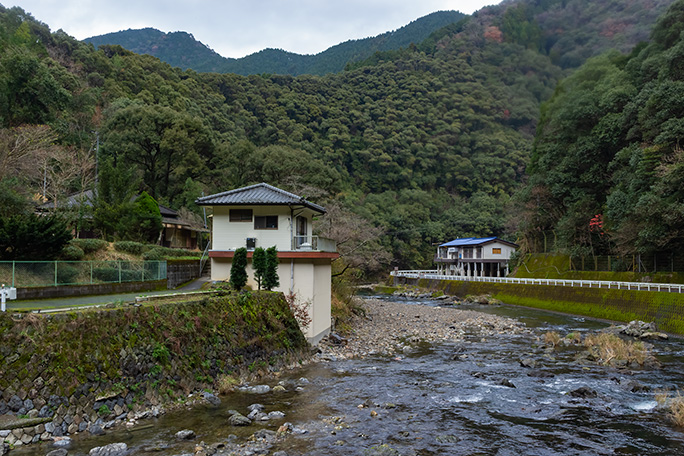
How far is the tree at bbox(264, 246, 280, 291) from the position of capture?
17.8 metres

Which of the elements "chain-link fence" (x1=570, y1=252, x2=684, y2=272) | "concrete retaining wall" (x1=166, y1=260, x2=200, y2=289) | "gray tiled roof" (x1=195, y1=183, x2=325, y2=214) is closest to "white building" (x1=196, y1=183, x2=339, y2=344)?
"gray tiled roof" (x1=195, y1=183, x2=325, y2=214)

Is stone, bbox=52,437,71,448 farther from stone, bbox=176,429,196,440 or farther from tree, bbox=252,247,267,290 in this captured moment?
tree, bbox=252,247,267,290

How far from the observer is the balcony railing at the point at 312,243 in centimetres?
1939

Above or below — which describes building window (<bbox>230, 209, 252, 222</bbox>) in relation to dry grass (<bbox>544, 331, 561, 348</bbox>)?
above

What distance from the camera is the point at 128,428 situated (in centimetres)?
952

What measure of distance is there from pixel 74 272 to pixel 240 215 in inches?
276

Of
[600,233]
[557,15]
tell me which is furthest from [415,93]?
[600,233]

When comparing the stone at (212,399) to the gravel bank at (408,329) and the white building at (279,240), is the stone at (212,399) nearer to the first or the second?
the gravel bank at (408,329)

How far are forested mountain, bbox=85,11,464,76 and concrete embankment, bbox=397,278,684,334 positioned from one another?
116m

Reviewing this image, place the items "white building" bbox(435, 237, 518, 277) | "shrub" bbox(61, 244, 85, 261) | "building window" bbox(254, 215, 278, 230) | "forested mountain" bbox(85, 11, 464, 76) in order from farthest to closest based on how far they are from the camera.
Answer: "forested mountain" bbox(85, 11, 464, 76), "white building" bbox(435, 237, 518, 277), "shrub" bbox(61, 244, 85, 261), "building window" bbox(254, 215, 278, 230)

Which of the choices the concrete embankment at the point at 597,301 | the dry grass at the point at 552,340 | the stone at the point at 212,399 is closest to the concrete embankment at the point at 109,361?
the stone at the point at 212,399

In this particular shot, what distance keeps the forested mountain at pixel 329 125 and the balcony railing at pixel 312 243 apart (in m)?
14.1

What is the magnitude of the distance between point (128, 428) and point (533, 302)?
37.2 metres

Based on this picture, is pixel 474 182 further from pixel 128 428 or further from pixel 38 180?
pixel 128 428
